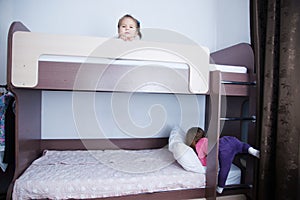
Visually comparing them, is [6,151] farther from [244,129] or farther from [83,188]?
[244,129]

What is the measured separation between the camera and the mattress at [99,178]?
1.25 meters

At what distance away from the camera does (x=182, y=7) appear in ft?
7.58

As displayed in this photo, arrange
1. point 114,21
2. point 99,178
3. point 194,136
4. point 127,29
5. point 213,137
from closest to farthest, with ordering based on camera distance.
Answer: point 99,178 → point 213,137 → point 127,29 → point 194,136 → point 114,21

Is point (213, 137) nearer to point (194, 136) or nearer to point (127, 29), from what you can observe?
point (194, 136)

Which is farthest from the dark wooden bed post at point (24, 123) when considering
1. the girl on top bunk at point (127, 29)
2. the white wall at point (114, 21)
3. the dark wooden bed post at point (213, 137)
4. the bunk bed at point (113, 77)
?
the dark wooden bed post at point (213, 137)

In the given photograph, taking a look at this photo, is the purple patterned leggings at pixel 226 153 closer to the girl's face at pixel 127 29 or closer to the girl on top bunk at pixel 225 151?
the girl on top bunk at pixel 225 151

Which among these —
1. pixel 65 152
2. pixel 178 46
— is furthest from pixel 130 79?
pixel 65 152

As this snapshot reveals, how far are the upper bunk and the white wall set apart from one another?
747 millimetres

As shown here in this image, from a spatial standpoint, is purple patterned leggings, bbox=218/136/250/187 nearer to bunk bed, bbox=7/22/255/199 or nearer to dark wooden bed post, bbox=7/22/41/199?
bunk bed, bbox=7/22/255/199

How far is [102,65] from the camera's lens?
4.43ft

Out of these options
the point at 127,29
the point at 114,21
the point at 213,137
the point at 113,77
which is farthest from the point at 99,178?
the point at 114,21

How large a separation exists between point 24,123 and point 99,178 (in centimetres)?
71

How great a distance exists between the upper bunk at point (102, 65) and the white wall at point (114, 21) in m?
0.75

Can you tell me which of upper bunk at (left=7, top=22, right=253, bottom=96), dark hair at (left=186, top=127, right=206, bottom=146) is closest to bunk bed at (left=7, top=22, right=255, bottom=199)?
upper bunk at (left=7, top=22, right=253, bottom=96)
